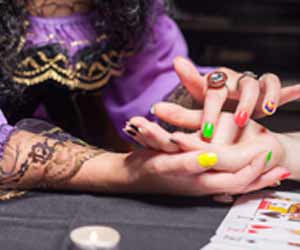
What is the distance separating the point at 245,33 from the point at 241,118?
179cm

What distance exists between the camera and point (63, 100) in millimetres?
1435

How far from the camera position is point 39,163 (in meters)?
1.09

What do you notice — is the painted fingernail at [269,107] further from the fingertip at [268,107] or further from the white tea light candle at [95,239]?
the white tea light candle at [95,239]

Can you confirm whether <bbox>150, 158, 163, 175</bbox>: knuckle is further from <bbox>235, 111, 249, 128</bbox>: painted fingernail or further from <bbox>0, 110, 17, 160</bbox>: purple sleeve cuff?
<bbox>0, 110, 17, 160</bbox>: purple sleeve cuff

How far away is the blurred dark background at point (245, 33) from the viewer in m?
2.78

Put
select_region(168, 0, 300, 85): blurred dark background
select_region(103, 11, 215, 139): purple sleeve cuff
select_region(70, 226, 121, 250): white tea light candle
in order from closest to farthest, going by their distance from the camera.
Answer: select_region(70, 226, 121, 250): white tea light candle
select_region(103, 11, 215, 139): purple sleeve cuff
select_region(168, 0, 300, 85): blurred dark background

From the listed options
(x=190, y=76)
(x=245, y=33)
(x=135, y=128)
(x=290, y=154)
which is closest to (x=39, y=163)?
(x=135, y=128)

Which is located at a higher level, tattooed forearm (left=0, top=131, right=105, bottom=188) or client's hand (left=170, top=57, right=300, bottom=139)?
client's hand (left=170, top=57, right=300, bottom=139)

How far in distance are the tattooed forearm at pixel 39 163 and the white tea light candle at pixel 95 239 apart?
0.85 ft

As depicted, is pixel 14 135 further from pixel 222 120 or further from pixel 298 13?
pixel 298 13

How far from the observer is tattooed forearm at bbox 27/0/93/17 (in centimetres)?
138

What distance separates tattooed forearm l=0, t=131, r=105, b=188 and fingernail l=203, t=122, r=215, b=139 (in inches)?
7.5

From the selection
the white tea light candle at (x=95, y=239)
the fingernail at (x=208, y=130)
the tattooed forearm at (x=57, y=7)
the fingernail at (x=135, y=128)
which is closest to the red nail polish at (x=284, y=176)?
the fingernail at (x=208, y=130)

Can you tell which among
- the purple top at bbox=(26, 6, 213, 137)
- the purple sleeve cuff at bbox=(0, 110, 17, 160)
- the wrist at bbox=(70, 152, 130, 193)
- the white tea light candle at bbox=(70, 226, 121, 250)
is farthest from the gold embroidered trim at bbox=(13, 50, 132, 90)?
the white tea light candle at bbox=(70, 226, 121, 250)
